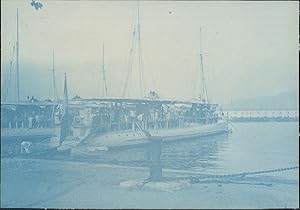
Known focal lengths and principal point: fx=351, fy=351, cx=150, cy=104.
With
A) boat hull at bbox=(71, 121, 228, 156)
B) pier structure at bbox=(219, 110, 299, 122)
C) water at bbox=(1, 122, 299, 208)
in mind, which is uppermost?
pier structure at bbox=(219, 110, 299, 122)

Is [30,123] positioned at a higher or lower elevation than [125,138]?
higher

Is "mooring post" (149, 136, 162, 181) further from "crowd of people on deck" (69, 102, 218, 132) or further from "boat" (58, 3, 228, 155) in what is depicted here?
"crowd of people on deck" (69, 102, 218, 132)

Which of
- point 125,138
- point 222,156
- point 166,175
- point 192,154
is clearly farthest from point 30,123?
point 222,156

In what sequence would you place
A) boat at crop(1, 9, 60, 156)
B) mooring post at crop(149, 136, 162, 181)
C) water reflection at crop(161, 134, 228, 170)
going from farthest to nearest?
1. boat at crop(1, 9, 60, 156)
2. water reflection at crop(161, 134, 228, 170)
3. mooring post at crop(149, 136, 162, 181)

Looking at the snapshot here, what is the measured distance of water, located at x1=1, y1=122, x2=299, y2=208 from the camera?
372 centimetres

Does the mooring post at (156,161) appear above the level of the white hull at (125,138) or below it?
below

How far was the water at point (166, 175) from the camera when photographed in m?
3.72

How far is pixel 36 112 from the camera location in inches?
169

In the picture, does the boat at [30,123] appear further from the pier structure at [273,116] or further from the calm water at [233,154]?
the pier structure at [273,116]

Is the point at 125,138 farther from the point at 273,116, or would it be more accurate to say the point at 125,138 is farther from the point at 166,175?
the point at 273,116

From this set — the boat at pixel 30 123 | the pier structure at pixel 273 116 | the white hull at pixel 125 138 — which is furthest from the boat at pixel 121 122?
the pier structure at pixel 273 116

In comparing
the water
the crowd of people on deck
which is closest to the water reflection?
A: the water

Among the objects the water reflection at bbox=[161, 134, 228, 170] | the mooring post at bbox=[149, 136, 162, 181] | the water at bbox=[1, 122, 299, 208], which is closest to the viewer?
the water at bbox=[1, 122, 299, 208]

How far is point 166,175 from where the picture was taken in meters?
3.99
